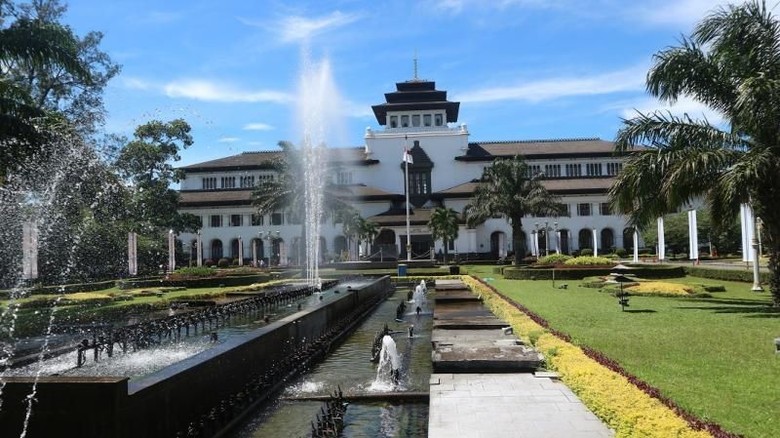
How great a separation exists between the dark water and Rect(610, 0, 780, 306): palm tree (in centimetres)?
797

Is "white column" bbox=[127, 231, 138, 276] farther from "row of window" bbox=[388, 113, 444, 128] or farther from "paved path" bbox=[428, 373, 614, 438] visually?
"row of window" bbox=[388, 113, 444, 128]

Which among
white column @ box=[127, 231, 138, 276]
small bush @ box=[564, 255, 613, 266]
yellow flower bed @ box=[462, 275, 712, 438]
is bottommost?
yellow flower bed @ box=[462, 275, 712, 438]

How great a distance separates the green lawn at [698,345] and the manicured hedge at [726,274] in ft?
23.1

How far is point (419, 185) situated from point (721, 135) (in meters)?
52.7

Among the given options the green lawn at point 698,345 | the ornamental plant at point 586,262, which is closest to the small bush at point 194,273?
the ornamental plant at point 586,262

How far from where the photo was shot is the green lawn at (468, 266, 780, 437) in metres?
6.89

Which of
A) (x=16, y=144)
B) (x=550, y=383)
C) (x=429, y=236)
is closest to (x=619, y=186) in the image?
(x=550, y=383)

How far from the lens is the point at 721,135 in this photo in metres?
16.8

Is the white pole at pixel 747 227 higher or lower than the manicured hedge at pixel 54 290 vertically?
higher

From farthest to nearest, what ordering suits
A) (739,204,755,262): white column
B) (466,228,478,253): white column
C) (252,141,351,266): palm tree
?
(466,228,478,253): white column, (252,141,351,266): palm tree, (739,204,755,262): white column

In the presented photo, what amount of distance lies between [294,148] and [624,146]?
37.5m

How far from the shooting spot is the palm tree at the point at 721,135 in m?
15.0

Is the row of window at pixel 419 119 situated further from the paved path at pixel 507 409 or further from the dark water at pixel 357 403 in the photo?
the paved path at pixel 507 409

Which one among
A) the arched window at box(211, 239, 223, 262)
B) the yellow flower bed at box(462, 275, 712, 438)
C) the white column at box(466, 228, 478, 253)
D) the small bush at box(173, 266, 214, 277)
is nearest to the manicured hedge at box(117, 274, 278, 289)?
the small bush at box(173, 266, 214, 277)
